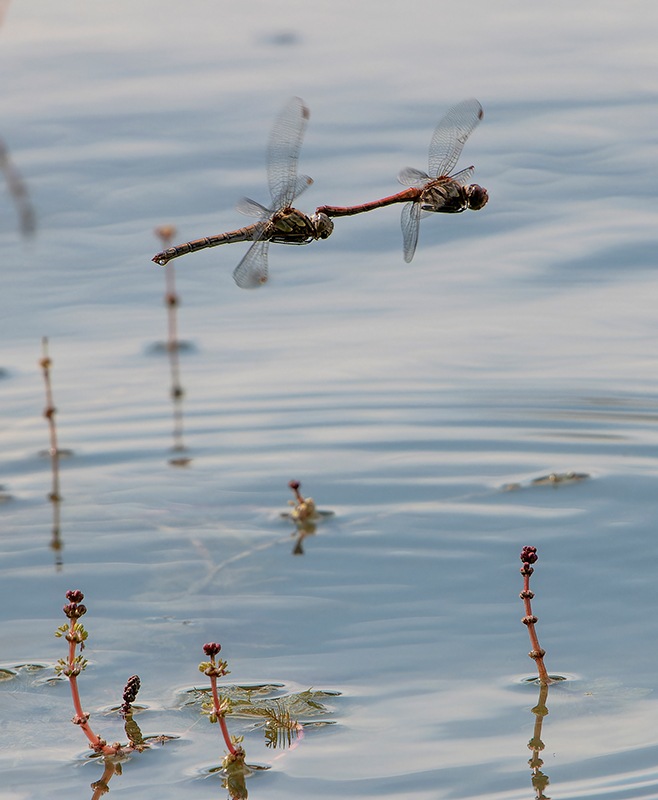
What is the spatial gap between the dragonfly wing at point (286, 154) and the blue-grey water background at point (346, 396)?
1.09 metres

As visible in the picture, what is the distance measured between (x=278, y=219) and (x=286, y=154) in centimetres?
24

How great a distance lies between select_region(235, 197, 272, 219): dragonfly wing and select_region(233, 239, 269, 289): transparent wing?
58 mm

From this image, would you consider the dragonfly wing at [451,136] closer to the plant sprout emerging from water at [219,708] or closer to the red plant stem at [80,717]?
the plant sprout emerging from water at [219,708]

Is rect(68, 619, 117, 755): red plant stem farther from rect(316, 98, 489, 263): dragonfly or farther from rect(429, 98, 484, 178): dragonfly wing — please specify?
rect(429, 98, 484, 178): dragonfly wing

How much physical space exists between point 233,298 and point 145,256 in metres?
0.41

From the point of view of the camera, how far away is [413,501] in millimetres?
4098

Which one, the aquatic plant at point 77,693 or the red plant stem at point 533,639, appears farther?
the red plant stem at point 533,639

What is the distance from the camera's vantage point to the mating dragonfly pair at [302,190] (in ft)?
9.59

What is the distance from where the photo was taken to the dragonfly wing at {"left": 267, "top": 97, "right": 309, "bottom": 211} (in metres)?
3.00

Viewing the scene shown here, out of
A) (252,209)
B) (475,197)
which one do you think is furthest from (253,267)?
(475,197)

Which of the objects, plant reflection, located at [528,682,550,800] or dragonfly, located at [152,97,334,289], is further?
dragonfly, located at [152,97,334,289]

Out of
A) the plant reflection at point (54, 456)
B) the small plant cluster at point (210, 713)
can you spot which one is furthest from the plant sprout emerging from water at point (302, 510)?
the small plant cluster at point (210, 713)

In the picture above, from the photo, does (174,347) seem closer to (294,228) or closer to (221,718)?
(294,228)

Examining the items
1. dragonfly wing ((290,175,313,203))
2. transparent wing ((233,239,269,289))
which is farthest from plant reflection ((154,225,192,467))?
dragonfly wing ((290,175,313,203))
